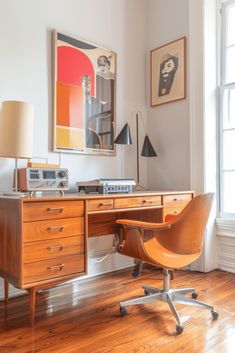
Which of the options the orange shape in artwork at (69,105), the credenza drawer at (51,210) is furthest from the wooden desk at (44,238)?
the orange shape in artwork at (69,105)

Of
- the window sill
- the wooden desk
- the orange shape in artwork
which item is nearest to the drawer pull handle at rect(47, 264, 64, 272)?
the wooden desk

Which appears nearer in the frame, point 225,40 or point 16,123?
point 16,123

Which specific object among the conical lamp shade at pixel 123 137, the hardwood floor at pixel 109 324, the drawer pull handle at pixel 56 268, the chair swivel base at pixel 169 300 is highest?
the conical lamp shade at pixel 123 137

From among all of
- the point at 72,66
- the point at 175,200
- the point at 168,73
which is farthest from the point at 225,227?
the point at 72,66

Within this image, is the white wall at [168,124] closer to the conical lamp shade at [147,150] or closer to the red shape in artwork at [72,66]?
the conical lamp shade at [147,150]

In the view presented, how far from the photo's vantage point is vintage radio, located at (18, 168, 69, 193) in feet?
6.08

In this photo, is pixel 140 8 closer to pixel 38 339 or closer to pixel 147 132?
pixel 147 132

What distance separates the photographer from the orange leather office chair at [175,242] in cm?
172

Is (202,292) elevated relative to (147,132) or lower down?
lower down

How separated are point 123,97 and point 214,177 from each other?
123cm

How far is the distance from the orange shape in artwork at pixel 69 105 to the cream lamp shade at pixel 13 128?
612mm

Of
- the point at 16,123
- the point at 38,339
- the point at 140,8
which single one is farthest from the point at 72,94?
the point at 38,339

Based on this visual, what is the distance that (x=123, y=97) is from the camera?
3025 millimetres

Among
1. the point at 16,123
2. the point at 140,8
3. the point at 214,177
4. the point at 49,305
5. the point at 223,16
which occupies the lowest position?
the point at 49,305
